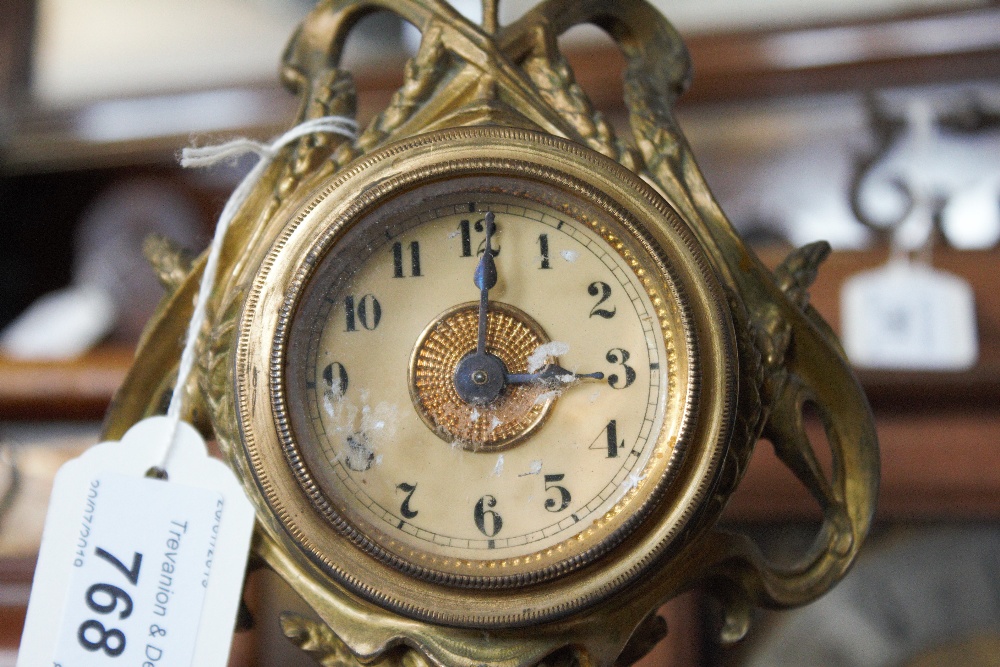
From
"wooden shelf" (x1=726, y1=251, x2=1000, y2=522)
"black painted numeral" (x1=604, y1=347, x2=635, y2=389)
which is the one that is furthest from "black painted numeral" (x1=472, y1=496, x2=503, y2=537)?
"wooden shelf" (x1=726, y1=251, x2=1000, y2=522)

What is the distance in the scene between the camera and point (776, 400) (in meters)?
0.64

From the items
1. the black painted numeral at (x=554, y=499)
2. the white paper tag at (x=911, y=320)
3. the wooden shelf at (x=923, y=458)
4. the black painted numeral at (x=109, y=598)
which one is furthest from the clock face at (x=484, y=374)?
the white paper tag at (x=911, y=320)

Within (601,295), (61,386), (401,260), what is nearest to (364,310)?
(401,260)

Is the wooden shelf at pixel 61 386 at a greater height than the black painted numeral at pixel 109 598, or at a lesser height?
greater

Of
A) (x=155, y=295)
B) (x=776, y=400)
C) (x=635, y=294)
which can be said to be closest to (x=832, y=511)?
(x=776, y=400)

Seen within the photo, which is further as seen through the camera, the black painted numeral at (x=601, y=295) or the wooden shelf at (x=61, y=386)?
the wooden shelf at (x=61, y=386)

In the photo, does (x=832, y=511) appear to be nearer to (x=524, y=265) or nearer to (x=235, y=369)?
(x=524, y=265)

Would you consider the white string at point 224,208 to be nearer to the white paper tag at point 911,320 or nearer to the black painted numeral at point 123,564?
the black painted numeral at point 123,564

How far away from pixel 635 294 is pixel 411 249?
0.48 feet

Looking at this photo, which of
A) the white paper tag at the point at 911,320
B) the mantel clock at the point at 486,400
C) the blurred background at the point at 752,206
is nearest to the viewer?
the mantel clock at the point at 486,400

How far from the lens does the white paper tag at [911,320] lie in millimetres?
1026

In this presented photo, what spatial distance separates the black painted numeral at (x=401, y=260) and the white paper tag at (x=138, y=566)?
172 mm

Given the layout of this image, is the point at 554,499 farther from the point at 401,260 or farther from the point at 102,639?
the point at 102,639

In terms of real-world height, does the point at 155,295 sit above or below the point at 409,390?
above
